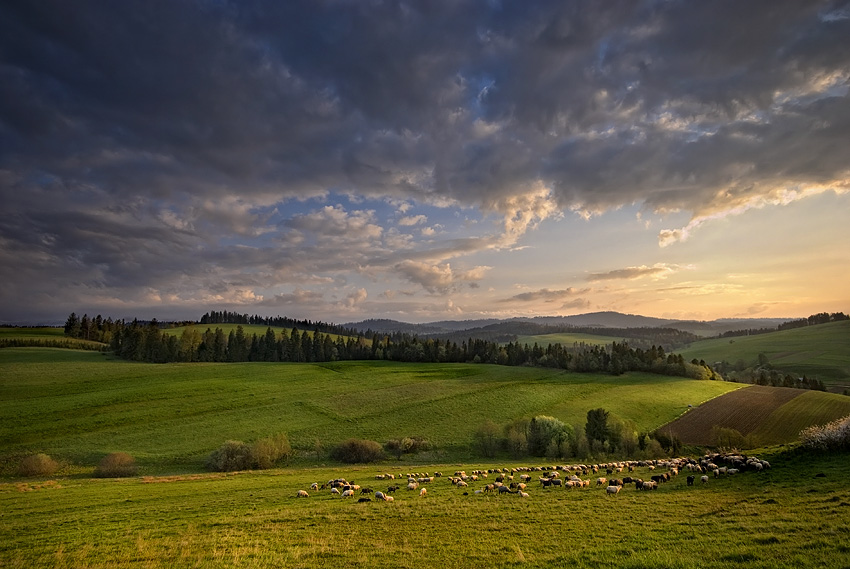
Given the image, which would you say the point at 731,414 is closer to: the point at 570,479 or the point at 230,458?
Result: the point at 570,479

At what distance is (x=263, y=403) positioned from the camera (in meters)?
80.7

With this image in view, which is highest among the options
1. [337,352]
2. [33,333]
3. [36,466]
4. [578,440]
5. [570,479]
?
[33,333]

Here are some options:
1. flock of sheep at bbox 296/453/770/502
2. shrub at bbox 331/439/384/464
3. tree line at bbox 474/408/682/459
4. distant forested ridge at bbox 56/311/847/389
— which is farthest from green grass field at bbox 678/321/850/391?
shrub at bbox 331/439/384/464

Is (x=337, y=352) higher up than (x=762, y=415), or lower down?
higher up

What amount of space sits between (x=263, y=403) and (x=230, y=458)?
1205 inches

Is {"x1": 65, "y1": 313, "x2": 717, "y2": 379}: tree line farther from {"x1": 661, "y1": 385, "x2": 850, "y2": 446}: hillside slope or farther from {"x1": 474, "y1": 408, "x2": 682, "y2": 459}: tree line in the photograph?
{"x1": 474, "y1": 408, "x2": 682, "y2": 459}: tree line

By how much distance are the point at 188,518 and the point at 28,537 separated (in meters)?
7.33

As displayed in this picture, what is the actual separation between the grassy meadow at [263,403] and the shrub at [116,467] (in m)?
2.13

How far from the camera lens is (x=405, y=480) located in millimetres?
37531

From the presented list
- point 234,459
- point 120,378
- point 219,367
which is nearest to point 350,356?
point 219,367

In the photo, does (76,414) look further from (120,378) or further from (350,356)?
(350,356)

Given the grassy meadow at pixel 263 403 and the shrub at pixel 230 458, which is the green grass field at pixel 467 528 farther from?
the grassy meadow at pixel 263 403

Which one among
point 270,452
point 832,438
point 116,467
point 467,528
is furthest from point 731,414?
point 116,467

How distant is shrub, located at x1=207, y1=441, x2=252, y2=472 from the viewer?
50406 mm
